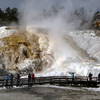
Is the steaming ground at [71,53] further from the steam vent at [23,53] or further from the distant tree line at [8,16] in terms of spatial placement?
the distant tree line at [8,16]

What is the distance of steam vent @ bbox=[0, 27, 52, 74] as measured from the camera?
37.2m

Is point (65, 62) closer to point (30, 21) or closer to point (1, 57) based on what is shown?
point (1, 57)

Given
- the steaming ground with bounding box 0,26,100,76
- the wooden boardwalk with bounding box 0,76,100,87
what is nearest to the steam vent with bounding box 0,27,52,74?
the steaming ground with bounding box 0,26,100,76

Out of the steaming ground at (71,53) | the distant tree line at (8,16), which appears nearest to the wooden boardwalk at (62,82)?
the steaming ground at (71,53)

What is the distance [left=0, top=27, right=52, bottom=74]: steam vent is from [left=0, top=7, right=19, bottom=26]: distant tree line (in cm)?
3553

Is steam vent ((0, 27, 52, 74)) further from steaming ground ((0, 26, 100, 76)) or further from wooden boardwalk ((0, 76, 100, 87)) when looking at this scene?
wooden boardwalk ((0, 76, 100, 87))

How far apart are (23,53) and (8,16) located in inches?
2008

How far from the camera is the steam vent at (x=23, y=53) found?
37.2m

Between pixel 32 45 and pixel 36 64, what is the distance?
13.7 feet

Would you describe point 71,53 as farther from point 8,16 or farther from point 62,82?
point 8,16

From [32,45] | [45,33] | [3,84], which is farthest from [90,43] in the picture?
[3,84]

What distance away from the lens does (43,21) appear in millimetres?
57250

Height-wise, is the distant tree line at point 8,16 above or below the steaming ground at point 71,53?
above

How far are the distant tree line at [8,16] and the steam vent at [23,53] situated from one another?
35530 mm
